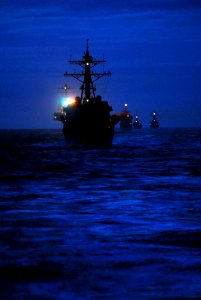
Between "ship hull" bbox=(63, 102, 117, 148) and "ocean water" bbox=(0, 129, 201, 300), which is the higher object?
"ship hull" bbox=(63, 102, 117, 148)

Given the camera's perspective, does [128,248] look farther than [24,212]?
No

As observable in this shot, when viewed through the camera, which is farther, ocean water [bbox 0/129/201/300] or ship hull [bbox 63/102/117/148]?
ship hull [bbox 63/102/117/148]

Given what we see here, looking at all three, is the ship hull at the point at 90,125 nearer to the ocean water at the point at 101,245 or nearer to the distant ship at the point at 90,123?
the distant ship at the point at 90,123

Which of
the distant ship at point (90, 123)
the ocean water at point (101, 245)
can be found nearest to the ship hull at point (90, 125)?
the distant ship at point (90, 123)

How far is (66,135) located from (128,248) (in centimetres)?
5638

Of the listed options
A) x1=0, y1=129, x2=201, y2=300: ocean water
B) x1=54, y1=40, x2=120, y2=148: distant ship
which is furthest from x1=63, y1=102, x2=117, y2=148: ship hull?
x1=0, y1=129, x2=201, y2=300: ocean water

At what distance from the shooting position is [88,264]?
302 inches

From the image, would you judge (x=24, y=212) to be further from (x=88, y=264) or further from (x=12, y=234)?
(x=88, y=264)

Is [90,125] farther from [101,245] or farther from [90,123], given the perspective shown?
[101,245]

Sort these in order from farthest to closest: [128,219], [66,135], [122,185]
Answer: [66,135] < [122,185] < [128,219]

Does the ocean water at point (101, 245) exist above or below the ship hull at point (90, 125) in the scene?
below

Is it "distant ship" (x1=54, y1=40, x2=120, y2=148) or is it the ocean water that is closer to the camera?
the ocean water

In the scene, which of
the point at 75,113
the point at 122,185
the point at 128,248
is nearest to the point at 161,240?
the point at 128,248

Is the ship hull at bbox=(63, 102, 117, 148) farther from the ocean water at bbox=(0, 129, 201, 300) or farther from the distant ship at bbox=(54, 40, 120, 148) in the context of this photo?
the ocean water at bbox=(0, 129, 201, 300)
